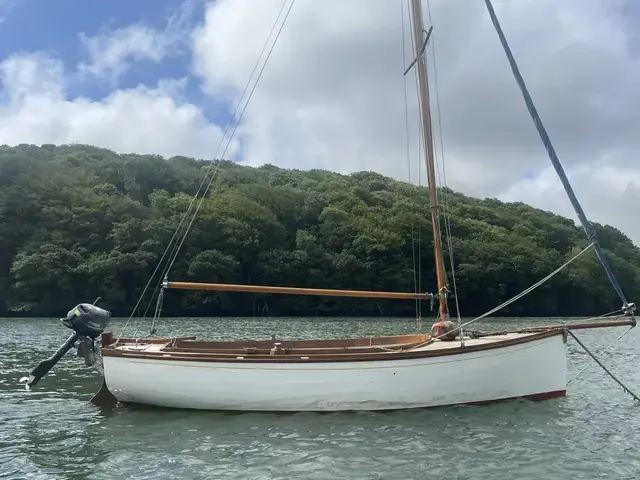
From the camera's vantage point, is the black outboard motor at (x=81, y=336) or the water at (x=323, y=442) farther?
the black outboard motor at (x=81, y=336)

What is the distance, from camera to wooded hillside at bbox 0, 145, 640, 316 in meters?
80.1

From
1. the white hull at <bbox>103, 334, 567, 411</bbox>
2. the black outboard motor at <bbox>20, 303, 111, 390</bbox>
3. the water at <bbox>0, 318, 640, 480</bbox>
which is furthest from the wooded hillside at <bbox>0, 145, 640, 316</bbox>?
the white hull at <bbox>103, 334, 567, 411</bbox>

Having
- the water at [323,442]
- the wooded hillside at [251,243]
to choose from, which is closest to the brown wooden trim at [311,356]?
the water at [323,442]

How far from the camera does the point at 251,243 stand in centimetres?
9156

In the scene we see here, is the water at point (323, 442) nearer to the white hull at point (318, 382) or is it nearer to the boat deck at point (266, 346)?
the white hull at point (318, 382)

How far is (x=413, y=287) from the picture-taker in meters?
95.6

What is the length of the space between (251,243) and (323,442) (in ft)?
257

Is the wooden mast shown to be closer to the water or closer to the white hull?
the white hull

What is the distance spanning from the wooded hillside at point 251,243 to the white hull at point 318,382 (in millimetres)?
65682

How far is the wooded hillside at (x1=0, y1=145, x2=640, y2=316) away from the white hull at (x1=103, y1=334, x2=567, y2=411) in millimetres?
65682

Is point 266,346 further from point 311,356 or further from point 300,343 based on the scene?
point 311,356

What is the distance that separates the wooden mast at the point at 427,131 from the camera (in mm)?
19812

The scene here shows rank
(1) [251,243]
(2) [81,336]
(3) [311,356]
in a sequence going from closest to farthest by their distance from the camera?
(3) [311,356]
(2) [81,336]
(1) [251,243]

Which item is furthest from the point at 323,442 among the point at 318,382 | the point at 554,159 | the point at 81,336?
the point at 554,159
